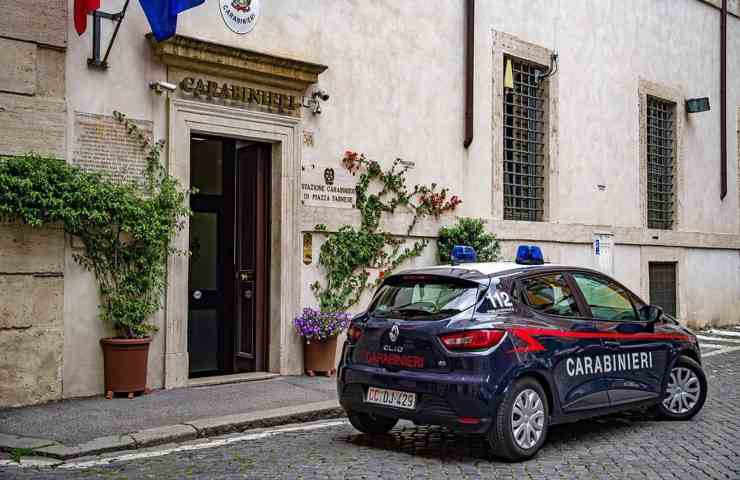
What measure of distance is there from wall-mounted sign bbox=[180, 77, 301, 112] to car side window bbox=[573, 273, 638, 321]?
4677mm

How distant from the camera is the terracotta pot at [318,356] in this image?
34.5 feet

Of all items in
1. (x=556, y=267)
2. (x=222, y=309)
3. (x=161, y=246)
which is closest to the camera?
(x=556, y=267)

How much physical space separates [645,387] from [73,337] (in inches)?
221

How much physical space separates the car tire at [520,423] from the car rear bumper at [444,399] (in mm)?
104

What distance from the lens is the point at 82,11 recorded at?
8453 millimetres

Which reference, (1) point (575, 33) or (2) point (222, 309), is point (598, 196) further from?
(2) point (222, 309)

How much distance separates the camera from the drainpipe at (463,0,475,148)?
42.3 ft

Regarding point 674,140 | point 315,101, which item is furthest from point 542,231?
point 674,140

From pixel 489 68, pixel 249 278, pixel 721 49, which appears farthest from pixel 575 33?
pixel 249 278

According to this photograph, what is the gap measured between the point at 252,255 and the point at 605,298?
4.89 metres

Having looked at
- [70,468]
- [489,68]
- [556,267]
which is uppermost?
[489,68]

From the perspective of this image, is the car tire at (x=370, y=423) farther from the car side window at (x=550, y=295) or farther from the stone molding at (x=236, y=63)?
the stone molding at (x=236, y=63)

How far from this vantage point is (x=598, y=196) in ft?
51.0

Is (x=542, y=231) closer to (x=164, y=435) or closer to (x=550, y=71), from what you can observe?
(x=550, y=71)
